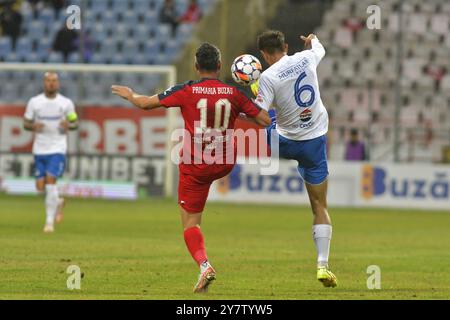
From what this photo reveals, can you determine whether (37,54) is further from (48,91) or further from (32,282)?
(32,282)

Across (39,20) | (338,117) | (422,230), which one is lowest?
(422,230)

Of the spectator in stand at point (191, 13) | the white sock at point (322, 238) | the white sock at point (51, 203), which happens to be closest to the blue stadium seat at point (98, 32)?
the spectator in stand at point (191, 13)

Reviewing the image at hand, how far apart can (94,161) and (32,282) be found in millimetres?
17452

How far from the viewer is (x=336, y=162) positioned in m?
28.3

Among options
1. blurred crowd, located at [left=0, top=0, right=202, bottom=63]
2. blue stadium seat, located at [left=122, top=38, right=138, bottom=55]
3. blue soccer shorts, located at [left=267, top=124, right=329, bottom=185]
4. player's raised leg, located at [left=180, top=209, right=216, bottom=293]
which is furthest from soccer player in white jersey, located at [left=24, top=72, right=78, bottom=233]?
blue stadium seat, located at [left=122, top=38, right=138, bottom=55]

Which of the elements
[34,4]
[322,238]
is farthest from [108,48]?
[322,238]

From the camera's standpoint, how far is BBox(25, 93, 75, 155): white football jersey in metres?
19.6

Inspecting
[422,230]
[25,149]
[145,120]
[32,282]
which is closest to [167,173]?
[145,120]

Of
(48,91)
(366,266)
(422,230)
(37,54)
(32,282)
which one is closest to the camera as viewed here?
(32,282)

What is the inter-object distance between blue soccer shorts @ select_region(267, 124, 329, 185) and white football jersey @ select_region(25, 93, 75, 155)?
8055mm

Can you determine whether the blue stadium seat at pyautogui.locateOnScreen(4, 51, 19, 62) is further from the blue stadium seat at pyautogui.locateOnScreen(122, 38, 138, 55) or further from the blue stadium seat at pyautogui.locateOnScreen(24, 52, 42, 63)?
the blue stadium seat at pyautogui.locateOnScreen(122, 38, 138, 55)

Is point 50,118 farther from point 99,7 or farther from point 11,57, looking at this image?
point 99,7

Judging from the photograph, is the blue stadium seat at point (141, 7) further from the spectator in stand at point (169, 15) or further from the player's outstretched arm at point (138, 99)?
the player's outstretched arm at point (138, 99)

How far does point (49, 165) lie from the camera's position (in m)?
19.6
